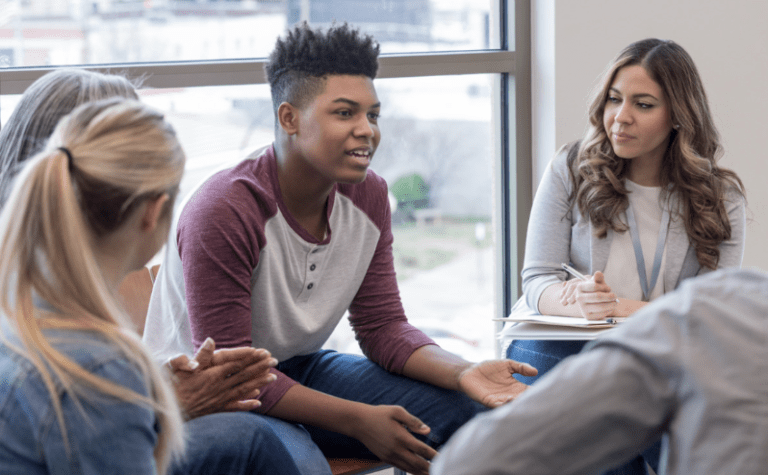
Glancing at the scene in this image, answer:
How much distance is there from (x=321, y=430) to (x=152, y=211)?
725 mm

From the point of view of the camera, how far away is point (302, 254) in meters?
1.64

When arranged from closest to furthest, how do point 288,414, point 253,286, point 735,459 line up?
point 735,459 → point 288,414 → point 253,286

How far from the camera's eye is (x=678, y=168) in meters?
1.96

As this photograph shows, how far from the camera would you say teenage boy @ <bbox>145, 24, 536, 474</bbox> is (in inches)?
57.5

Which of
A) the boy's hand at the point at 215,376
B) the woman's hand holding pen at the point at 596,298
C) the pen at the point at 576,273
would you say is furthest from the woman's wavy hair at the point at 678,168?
the boy's hand at the point at 215,376

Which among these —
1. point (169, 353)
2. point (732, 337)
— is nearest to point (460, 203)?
point (169, 353)

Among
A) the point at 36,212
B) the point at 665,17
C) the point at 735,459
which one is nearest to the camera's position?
the point at 735,459

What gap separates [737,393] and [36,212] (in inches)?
32.6

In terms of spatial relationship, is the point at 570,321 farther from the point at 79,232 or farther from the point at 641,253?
the point at 79,232

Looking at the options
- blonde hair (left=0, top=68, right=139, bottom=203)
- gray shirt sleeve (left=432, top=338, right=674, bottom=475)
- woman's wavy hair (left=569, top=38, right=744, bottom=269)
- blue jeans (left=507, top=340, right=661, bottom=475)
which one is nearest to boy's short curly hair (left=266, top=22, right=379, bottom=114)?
blonde hair (left=0, top=68, right=139, bottom=203)

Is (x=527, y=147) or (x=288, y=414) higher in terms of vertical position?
(x=527, y=147)

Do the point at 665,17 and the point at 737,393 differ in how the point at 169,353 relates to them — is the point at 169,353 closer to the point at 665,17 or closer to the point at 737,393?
the point at 737,393

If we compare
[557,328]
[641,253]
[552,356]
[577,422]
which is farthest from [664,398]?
[641,253]

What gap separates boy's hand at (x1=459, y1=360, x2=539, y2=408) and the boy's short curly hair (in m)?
0.72
